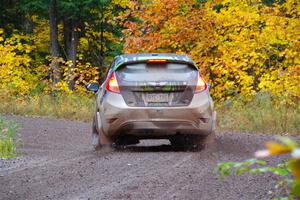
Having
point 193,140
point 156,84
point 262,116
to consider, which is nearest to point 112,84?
point 156,84

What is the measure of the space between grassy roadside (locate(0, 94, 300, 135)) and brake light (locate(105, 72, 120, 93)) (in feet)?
20.6

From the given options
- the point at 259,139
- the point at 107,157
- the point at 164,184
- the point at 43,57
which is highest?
the point at 164,184

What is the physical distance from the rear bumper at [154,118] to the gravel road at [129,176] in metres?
0.39

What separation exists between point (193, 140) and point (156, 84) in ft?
4.17

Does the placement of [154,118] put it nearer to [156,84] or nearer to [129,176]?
[156,84]

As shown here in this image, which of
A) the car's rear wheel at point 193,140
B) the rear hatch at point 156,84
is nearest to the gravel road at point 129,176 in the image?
the car's rear wheel at point 193,140

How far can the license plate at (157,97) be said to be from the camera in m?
10.3

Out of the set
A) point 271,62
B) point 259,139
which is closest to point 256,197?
point 259,139

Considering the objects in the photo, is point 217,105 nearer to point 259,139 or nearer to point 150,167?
point 259,139

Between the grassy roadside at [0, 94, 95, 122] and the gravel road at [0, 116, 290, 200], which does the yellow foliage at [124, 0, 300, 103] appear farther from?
the gravel road at [0, 116, 290, 200]

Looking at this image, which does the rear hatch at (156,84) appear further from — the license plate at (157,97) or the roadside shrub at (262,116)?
the roadside shrub at (262,116)

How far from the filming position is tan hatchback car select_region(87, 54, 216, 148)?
1027 centimetres

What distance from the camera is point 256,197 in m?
6.35

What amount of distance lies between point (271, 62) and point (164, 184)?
51.3 feet
